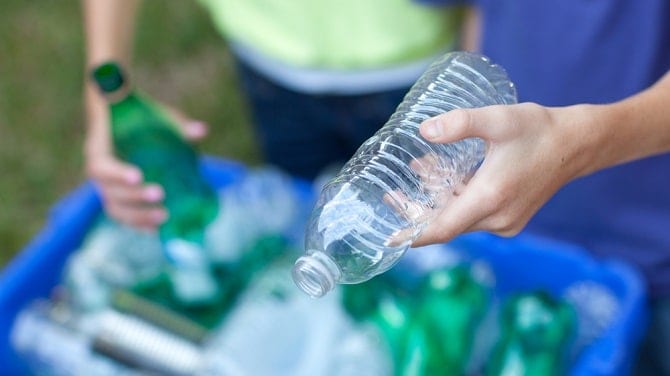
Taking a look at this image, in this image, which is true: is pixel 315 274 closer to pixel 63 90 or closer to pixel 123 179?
pixel 123 179

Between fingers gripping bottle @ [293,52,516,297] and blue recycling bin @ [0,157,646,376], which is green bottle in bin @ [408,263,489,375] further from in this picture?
fingers gripping bottle @ [293,52,516,297]

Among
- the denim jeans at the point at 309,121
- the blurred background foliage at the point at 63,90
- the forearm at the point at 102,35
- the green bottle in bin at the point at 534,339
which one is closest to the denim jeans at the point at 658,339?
the green bottle in bin at the point at 534,339

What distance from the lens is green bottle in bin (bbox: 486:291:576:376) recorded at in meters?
0.99

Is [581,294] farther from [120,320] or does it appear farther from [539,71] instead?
[120,320]

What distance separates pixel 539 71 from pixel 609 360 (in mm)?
337

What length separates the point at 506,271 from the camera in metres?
1.15

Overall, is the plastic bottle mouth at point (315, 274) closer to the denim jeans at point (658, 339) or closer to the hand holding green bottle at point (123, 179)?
the hand holding green bottle at point (123, 179)

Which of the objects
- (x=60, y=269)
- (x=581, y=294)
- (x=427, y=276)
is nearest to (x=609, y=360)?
(x=581, y=294)

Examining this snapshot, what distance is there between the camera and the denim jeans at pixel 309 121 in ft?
3.93

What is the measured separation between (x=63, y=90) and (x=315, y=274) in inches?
64.3

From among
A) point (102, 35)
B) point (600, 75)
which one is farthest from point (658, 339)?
point (102, 35)

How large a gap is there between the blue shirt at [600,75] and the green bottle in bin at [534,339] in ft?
0.37

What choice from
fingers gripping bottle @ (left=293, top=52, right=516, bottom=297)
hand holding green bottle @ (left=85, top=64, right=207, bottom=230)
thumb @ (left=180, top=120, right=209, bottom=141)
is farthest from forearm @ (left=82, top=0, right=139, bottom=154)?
fingers gripping bottle @ (left=293, top=52, right=516, bottom=297)

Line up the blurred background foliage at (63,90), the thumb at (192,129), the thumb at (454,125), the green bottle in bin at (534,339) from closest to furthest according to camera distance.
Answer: the thumb at (454,125) < the green bottle in bin at (534,339) < the thumb at (192,129) < the blurred background foliage at (63,90)
